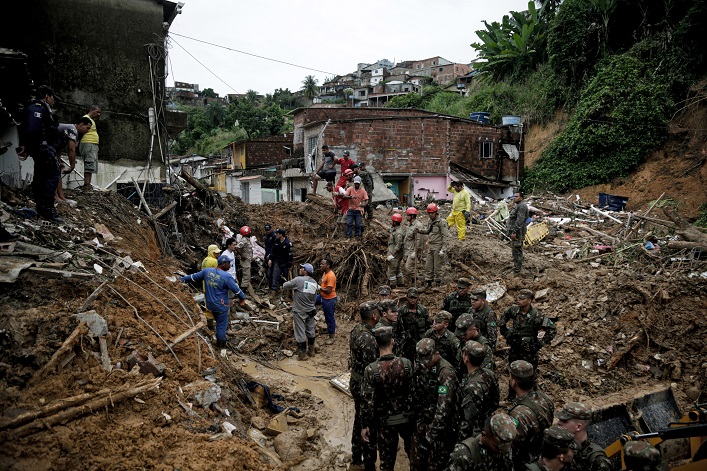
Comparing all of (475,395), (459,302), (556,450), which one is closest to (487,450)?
(556,450)

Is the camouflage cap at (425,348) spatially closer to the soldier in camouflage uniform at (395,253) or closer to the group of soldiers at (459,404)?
the group of soldiers at (459,404)

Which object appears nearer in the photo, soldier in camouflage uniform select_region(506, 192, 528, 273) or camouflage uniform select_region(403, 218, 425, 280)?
soldier in camouflage uniform select_region(506, 192, 528, 273)

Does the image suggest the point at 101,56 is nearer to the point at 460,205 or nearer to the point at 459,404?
the point at 460,205

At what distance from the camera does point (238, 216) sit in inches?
566

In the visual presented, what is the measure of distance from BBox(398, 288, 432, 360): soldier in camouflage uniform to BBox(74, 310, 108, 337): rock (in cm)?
376

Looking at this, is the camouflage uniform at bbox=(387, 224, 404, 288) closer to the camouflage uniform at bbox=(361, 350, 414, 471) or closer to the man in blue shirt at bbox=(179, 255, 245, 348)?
the man in blue shirt at bbox=(179, 255, 245, 348)

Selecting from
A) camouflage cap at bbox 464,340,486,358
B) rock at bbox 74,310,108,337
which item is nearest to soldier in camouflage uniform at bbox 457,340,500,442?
camouflage cap at bbox 464,340,486,358

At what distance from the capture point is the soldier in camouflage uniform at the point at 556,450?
10.6 ft

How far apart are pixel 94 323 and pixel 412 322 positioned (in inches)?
158

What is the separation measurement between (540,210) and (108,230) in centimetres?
1504

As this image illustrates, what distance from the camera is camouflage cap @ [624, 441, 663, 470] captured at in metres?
3.11

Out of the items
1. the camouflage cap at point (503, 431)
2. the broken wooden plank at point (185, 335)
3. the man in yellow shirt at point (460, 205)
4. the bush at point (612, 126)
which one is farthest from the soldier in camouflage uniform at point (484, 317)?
the bush at point (612, 126)

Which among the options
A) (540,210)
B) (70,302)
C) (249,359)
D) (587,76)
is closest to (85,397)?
(70,302)

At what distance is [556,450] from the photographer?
324cm
